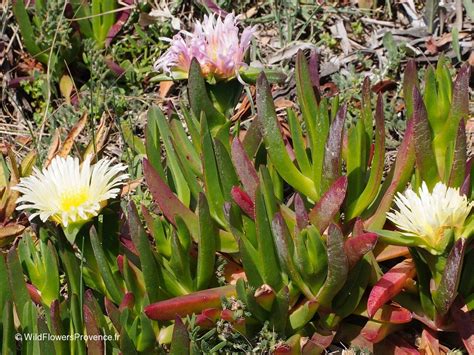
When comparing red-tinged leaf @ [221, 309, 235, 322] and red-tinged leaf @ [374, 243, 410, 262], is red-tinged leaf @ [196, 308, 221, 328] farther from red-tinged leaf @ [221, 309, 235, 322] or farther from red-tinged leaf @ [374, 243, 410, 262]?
red-tinged leaf @ [374, 243, 410, 262]

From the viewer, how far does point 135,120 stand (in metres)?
2.81

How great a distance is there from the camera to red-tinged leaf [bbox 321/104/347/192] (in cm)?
175

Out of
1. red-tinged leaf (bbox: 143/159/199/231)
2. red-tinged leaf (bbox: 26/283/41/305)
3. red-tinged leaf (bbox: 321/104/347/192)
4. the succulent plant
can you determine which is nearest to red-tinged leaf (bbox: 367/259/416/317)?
the succulent plant

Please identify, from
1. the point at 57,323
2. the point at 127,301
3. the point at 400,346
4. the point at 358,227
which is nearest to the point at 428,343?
the point at 400,346

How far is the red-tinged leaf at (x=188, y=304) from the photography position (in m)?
1.75

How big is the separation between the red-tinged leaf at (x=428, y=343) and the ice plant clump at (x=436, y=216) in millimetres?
299

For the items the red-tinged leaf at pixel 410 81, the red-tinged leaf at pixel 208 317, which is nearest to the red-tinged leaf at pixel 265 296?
the red-tinged leaf at pixel 208 317

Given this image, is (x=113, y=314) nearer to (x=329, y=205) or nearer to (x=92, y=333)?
(x=92, y=333)

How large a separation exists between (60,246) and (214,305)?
0.37 m

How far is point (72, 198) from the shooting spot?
175cm

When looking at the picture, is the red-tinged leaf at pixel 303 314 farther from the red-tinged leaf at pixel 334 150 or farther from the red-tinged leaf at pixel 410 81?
the red-tinged leaf at pixel 410 81

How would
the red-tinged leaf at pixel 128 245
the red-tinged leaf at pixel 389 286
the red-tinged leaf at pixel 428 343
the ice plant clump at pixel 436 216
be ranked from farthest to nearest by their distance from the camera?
the red-tinged leaf at pixel 128 245, the red-tinged leaf at pixel 428 343, the red-tinged leaf at pixel 389 286, the ice plant clump at pixel 436 216

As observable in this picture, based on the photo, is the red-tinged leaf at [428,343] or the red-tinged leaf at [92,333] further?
the red-tinged leaf at [428,343]

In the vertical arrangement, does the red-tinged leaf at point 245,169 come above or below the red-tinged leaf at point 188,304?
above
